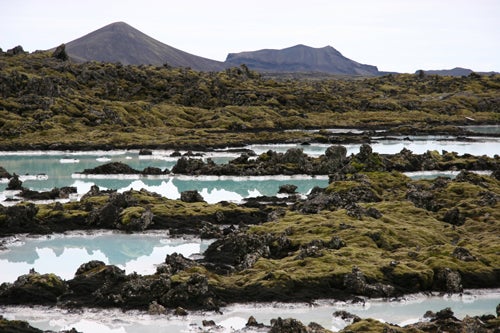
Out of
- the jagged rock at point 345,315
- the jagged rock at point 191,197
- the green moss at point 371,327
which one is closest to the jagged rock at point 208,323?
the jagged rock at point 345,315

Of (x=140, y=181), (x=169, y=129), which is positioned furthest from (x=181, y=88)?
(x=140, y=181)

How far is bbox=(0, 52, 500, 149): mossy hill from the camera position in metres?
111

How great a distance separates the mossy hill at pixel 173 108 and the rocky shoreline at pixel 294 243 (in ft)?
167

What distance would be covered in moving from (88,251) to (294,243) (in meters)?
13.0

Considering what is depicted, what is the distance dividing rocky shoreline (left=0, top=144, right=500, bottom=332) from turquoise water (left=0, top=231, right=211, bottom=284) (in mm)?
1443

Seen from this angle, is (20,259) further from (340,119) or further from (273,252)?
(340,119)

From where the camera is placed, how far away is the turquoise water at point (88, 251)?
3488 centimetres

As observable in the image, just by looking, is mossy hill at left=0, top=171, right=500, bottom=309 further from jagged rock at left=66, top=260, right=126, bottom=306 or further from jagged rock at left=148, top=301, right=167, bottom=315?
jagged rock at left=148, top=301, right=167, bottom=315

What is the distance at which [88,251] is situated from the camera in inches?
1529

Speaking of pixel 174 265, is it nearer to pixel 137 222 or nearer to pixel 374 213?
pixel 137 222

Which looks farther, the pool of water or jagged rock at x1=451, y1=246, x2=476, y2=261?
jagged rock at x1=451, y1=246, x2=476, y2=261

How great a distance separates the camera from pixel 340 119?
A: 154250 mm

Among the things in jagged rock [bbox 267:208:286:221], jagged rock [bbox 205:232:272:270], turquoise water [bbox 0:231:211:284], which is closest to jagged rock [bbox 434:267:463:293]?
jagged rock [bbox 205:232:272:270]

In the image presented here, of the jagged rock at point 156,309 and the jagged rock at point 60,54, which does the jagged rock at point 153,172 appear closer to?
the jagged rock at point 156,309
